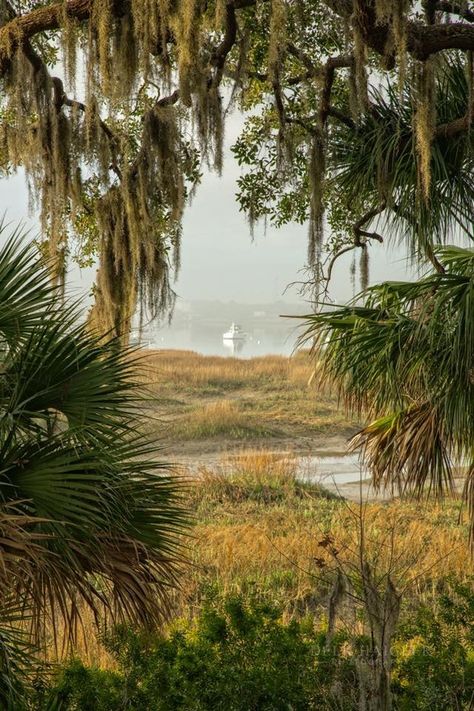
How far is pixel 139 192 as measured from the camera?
8695 millimetres

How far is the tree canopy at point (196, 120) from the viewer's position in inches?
285

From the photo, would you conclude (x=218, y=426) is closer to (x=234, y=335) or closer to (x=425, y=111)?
(x=425, y=111)

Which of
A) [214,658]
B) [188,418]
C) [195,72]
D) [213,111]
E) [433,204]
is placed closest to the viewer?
[214,658]

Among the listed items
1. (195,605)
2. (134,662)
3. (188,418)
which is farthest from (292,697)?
(188,418)

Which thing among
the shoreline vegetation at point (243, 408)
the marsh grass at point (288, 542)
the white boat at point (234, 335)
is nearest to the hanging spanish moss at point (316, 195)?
the marsh grass at point (288, 542)

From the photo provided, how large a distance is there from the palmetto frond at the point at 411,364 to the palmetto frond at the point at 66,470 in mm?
2722

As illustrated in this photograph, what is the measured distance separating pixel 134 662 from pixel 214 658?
447mm

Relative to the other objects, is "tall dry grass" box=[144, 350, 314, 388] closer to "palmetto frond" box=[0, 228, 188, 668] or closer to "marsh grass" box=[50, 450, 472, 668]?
"marsh grass" box=[50, 450, 472, 668]

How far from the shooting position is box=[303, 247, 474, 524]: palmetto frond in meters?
6.94

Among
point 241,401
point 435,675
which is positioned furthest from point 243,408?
point 435,675

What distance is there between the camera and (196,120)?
7988mm

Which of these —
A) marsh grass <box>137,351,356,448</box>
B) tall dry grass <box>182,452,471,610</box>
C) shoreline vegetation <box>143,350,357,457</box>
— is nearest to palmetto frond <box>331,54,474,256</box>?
tall dry grass <box>182,452,471,610</box>

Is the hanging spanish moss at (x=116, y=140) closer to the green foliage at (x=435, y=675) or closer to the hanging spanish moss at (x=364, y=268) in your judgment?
the hanging spanish moss at (x=364, y=268)

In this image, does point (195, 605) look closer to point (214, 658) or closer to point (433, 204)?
point (214, 658)
